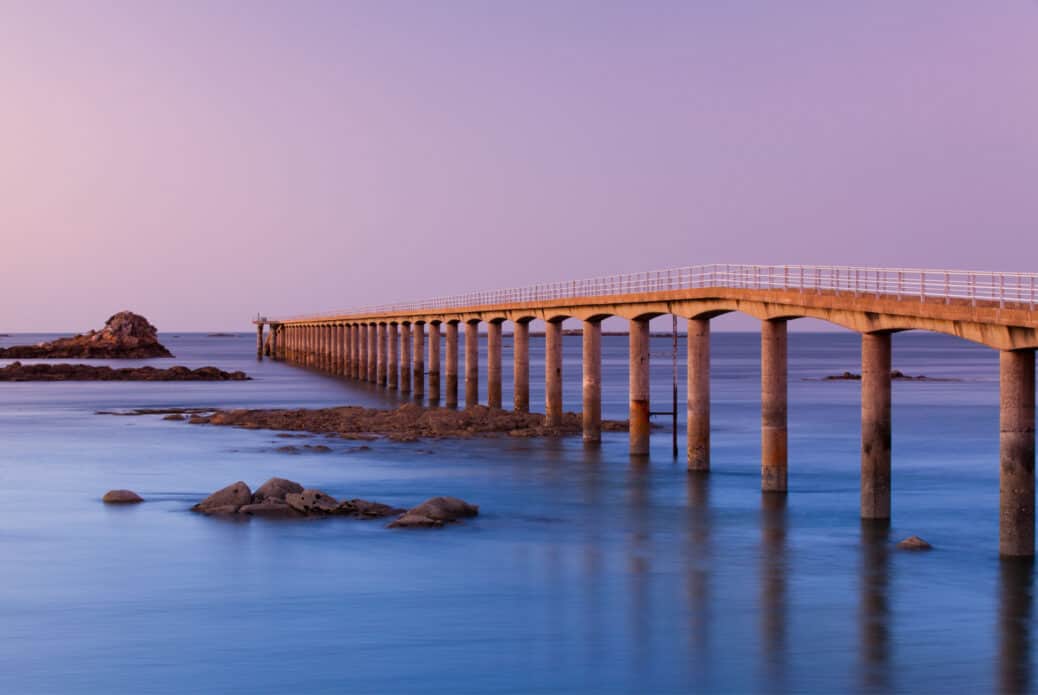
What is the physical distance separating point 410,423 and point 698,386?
62.1 ft

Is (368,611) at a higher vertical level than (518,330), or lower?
lower

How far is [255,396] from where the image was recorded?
84938mm

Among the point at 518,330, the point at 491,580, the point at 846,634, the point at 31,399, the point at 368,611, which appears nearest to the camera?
the point at 846,634

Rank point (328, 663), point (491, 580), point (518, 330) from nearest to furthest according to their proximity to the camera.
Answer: point (328, 663)
point (491, 580)
point (518, 330)

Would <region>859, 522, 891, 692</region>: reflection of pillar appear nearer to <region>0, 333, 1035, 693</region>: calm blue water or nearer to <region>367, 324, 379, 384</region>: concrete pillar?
<region>0, 333, 1035, 693</region>: calm blue water

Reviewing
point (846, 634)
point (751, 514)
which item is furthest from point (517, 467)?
point (846, 634)

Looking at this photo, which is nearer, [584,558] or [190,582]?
[190,582]

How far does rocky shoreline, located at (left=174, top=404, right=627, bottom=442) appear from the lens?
50719mm

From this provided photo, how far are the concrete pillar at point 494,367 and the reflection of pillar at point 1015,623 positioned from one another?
3629 centimetres

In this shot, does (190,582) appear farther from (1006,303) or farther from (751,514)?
(1006,303)

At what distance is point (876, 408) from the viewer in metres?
28.1

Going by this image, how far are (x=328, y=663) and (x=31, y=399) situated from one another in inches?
2637

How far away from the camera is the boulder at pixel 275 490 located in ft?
104

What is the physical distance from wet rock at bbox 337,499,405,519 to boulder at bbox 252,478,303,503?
5.16ft
